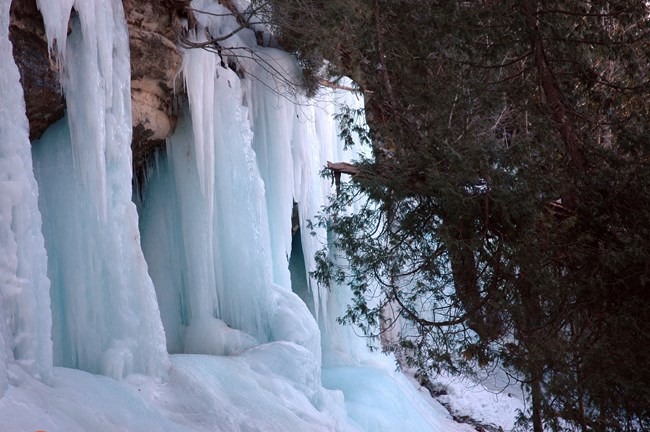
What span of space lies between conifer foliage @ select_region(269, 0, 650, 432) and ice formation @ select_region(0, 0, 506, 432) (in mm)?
1705

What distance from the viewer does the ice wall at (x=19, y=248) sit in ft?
16.3

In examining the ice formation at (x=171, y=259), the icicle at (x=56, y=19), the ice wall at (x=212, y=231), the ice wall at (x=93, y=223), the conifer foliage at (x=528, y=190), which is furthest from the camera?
the ice wall at (x=212, y=231)

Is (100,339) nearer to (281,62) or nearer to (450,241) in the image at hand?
(450,241)

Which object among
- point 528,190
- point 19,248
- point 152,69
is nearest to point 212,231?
point 152,69

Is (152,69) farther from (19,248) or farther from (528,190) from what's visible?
(528,190)

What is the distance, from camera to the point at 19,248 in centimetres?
512

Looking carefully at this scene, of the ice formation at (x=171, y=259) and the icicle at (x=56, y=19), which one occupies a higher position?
the icicle at (x=56, y=19)

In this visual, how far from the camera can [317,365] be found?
865 centimetres

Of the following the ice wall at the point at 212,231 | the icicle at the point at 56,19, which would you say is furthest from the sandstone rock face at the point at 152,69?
A: the icicle at the point at 56,19

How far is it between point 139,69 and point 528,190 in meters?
4.11

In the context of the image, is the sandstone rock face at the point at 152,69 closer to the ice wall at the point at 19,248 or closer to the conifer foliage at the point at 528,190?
the conifer foliage at the point at 528,190

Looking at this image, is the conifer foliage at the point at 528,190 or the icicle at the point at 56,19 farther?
the icicle at the point at 56,19

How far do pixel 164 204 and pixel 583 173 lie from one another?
466 centimetres

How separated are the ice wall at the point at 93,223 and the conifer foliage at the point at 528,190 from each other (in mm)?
1764
